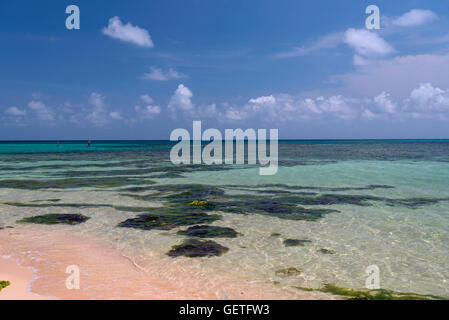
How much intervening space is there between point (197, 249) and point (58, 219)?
836 centimetres

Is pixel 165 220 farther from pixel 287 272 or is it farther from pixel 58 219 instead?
pixel 287 272

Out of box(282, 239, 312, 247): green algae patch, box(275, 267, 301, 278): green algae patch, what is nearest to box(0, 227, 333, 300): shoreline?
box(275, 267, 301, 278): green algae patch

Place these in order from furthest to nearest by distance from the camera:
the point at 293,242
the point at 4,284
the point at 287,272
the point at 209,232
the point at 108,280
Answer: the point at 209,232 < the point at 293,242 < the point at 287,272 < the point at 108,280 < the point at 4,284

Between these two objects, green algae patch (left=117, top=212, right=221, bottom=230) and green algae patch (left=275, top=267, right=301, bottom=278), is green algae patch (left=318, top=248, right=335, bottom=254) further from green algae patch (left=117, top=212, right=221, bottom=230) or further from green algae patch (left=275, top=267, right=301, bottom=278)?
green algae patch (left=117, top=212, right=221, bottom=230)

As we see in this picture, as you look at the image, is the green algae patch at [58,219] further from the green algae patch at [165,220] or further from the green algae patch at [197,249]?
the green algae patch at [197,249]

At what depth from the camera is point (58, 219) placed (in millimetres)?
15953

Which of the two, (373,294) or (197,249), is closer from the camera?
(373,294)

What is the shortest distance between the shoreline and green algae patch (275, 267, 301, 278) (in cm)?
69

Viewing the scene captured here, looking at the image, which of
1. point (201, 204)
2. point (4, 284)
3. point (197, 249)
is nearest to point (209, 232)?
point (197, 249)

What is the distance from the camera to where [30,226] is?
48.2 feet

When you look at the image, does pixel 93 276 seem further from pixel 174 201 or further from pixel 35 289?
pixel 174 201

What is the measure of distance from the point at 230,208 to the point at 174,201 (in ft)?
13.2

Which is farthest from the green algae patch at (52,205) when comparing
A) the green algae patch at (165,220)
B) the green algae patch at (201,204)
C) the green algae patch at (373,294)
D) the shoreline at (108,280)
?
the green algae patch at (373,294)
